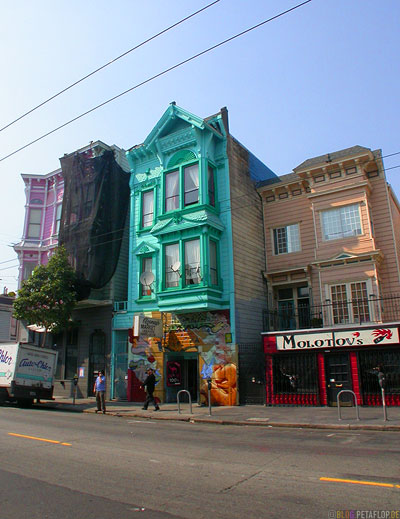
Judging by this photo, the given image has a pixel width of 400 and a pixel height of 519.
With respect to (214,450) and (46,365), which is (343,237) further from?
(46,365)

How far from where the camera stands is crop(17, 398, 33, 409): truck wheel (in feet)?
65.6

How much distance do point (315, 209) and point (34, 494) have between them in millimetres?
19039

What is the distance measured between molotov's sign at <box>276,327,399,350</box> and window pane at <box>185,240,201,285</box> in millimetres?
4757

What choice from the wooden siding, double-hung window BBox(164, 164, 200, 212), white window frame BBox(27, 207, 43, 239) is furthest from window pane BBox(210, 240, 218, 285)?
white window frame BBox(27, 207, 43, 239)

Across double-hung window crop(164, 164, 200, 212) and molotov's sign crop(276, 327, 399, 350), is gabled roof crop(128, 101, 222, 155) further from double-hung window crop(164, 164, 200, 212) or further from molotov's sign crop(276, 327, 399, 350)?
molotov's sign crop(276, 327, 399, 350)

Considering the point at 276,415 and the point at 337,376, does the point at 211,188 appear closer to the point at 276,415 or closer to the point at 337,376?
the point at 337,376

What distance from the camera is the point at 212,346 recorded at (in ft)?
65.5

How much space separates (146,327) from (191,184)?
7.67 metres

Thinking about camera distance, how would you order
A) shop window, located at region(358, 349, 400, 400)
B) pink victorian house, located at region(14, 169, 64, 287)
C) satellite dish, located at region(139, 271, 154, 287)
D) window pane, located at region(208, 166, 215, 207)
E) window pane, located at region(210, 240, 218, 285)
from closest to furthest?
shop window, located at region(358, 349, 400, 400)
window pane, located at region(210, 240, 218, 285)
window pane, located at region(208, 166, 215, 207)
satellite dish, located at region(139, 271, 154, 287)
pink victorian house, located at region(14, 169, 64, 287)

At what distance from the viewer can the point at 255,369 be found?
19.5m

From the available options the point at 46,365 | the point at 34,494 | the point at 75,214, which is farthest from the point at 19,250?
the point at 34,494

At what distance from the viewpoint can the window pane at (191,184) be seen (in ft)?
70.9

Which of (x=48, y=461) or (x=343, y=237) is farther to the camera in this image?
(x=343, y=237)

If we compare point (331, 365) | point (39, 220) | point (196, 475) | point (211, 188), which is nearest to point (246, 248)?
point (211, 188)
